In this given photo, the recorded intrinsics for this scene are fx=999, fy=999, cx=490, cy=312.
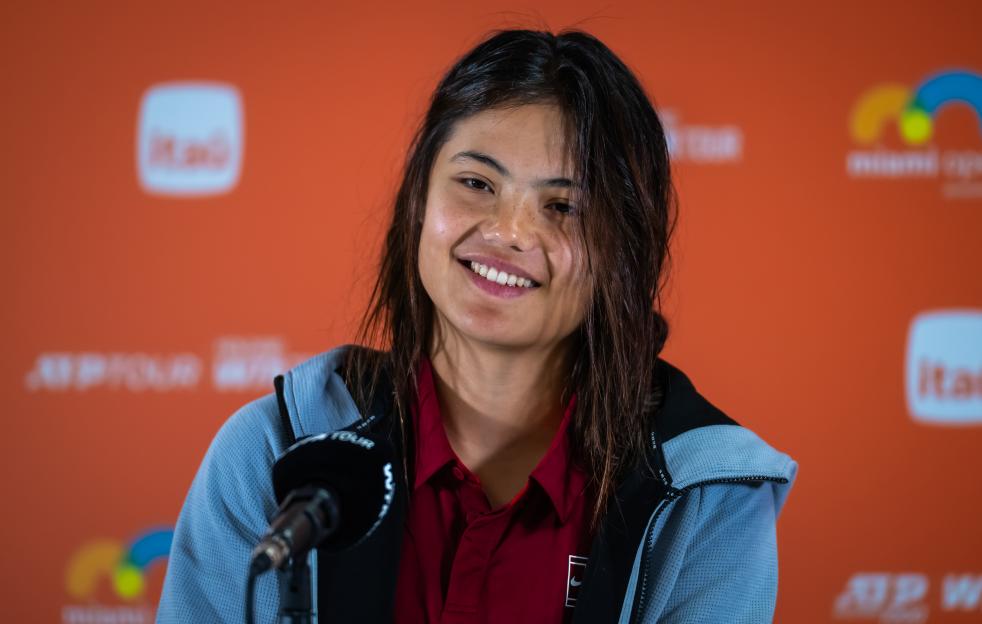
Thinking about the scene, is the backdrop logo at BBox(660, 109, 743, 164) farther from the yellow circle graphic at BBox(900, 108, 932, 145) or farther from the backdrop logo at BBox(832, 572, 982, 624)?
the backdrop logo at BBox(832, 572, 982, 624)

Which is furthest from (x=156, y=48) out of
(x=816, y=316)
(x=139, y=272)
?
(x=816, y=316)

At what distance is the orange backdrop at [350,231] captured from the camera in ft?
6.55

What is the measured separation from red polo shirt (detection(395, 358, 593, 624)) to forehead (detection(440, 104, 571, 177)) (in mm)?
300

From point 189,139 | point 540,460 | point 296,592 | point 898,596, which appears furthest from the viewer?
point 898,596

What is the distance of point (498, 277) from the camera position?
1063 mm

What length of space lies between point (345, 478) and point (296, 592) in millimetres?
93

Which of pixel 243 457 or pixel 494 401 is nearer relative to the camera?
pixel 243 457

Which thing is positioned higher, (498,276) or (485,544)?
(498,276)

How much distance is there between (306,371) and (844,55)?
1.47 m

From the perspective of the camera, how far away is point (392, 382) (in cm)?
115

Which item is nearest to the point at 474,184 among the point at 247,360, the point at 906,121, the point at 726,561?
the point at 726,561

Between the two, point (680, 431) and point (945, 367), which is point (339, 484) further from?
point (945, 367)

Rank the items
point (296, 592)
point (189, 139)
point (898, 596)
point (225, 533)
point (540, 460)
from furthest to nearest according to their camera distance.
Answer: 1. point (898, 596)
2. point (189, 139)
3. point (540, 460)
4. point (225, 533)
5. point (296, 592)

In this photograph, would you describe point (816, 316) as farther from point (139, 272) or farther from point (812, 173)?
point (139, 272)
